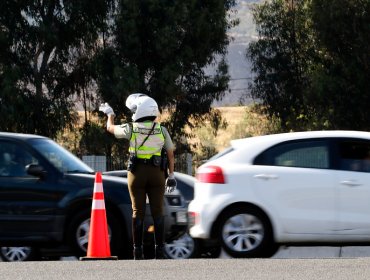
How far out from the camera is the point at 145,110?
12625mm

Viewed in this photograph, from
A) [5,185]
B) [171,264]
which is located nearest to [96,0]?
[5,185]

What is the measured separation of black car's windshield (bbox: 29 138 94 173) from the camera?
13.9 m

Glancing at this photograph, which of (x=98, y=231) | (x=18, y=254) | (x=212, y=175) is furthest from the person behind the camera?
(x=18, y=254)

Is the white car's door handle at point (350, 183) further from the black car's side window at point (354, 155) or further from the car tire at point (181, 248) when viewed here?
the car tire at point (181, 248)

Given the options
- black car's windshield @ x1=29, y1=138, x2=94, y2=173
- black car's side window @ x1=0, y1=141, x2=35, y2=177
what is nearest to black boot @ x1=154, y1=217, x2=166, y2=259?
black car's windshield @ x1=29, y1=138, x2=94, y2=173

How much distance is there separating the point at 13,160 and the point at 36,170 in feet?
1.46

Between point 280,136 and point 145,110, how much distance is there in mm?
1637

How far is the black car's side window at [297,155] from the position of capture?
42.1ft

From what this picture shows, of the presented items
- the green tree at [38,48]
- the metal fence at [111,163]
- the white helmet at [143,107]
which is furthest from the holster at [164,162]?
the green tree at [38,48]

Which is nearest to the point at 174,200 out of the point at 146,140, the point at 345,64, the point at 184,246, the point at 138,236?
the point at 184,246

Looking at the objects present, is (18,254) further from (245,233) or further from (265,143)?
(265,143)

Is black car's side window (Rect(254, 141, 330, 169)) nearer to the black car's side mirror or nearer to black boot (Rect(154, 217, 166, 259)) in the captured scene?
black boot (Rect(154, 217, 166, 259))

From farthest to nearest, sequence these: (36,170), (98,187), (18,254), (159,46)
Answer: (159,46), (18,254), (36,170), (98,187)

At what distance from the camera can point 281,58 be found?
50406mm
